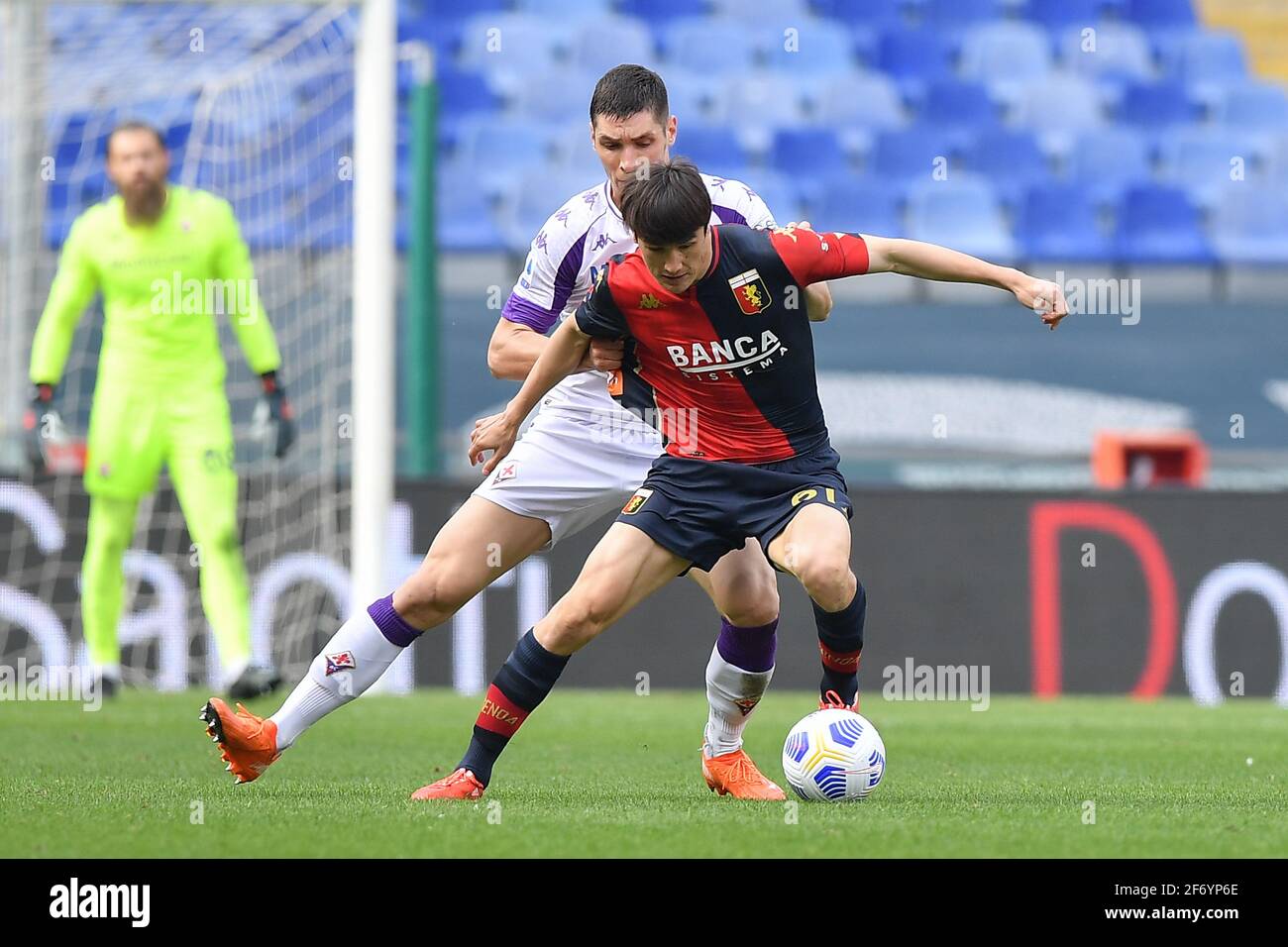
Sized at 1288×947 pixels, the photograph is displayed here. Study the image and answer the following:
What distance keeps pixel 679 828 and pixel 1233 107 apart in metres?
12.7

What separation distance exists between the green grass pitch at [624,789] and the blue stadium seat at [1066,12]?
8.66 metres

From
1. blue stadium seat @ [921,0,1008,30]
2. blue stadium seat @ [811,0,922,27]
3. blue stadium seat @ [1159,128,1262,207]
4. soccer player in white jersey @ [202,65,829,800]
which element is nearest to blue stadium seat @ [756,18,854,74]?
blue stadium seat @ [811,0,922,27]

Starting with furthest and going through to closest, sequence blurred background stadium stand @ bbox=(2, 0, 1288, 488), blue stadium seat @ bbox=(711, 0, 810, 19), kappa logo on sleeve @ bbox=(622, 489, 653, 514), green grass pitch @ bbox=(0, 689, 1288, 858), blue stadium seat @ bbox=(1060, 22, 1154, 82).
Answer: blue stadium seat @ bbox=(711, 0, 810, 19) → blue stadium seat @ bbox=(1060, 22, 1154, 82) → blurred background stadium stand @ bbox=(2, 0, 1288, 488) → kappa logo on sleeve @ bbox=(622, 489, 653, 514) → green grass pitch @ bbox=(0, 689, 1288, 858)

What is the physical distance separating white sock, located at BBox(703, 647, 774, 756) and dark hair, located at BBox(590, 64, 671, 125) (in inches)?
62.3

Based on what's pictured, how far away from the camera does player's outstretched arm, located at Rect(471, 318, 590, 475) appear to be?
5.16 m

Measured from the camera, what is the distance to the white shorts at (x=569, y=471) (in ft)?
17.7

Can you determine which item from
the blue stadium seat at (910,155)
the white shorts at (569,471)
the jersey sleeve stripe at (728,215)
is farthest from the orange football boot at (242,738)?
the blue stadium seat at (910,155)

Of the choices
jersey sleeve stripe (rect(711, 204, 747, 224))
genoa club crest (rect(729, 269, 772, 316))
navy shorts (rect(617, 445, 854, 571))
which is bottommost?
navy shorts (rect(617, 445, 854, 571))

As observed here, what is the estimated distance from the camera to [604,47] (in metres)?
15.2

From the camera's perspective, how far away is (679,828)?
14.5 feet

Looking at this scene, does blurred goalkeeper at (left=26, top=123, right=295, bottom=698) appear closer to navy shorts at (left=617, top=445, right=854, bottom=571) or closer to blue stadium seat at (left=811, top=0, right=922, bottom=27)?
navy shorts at (left=617, top=445, right=854, bottom=571)

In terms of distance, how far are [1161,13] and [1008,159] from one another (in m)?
2.51
